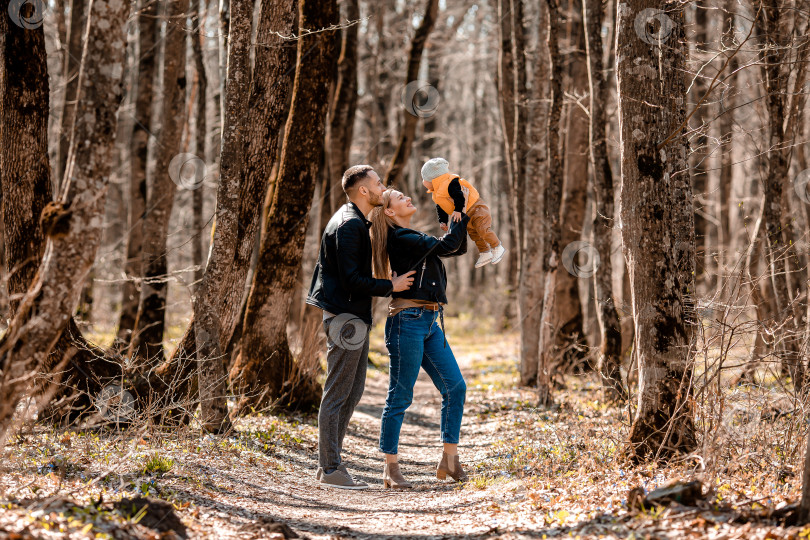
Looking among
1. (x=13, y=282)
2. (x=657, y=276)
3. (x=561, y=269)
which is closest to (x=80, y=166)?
(x=13, y=282)

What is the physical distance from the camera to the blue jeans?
18.4 feet

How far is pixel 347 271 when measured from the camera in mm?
5383

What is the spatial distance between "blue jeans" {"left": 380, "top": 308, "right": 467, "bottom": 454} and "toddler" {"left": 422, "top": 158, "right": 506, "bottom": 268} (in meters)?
0.65

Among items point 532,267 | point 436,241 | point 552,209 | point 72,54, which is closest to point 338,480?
point 436,241

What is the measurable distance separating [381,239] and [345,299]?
0.56 meters

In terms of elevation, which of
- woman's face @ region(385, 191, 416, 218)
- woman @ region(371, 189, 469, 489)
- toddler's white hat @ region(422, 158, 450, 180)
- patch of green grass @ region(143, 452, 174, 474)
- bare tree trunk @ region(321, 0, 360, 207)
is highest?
bare tree trunk @ region(321, 0, 360, 207)

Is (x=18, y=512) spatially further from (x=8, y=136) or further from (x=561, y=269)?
(x=561, y=269)

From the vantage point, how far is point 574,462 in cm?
582

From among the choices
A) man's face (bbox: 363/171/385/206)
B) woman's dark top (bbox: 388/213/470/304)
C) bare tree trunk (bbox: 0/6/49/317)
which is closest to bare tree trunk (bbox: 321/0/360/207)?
bare tree trunk (bbox: 0/6/49/317)

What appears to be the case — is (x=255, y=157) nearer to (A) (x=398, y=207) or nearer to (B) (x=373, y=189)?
(B) (x=373, y=189)

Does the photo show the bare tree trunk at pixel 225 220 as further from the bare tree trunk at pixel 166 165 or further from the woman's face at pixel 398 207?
the bare tree trunk at pixel 166 165

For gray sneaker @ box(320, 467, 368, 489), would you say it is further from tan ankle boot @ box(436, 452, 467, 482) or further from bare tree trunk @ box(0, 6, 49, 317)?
bare tree trunk @ box(0, 6, 49, 317)

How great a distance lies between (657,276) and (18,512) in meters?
4.36

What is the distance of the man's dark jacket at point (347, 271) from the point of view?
5.38 metres
